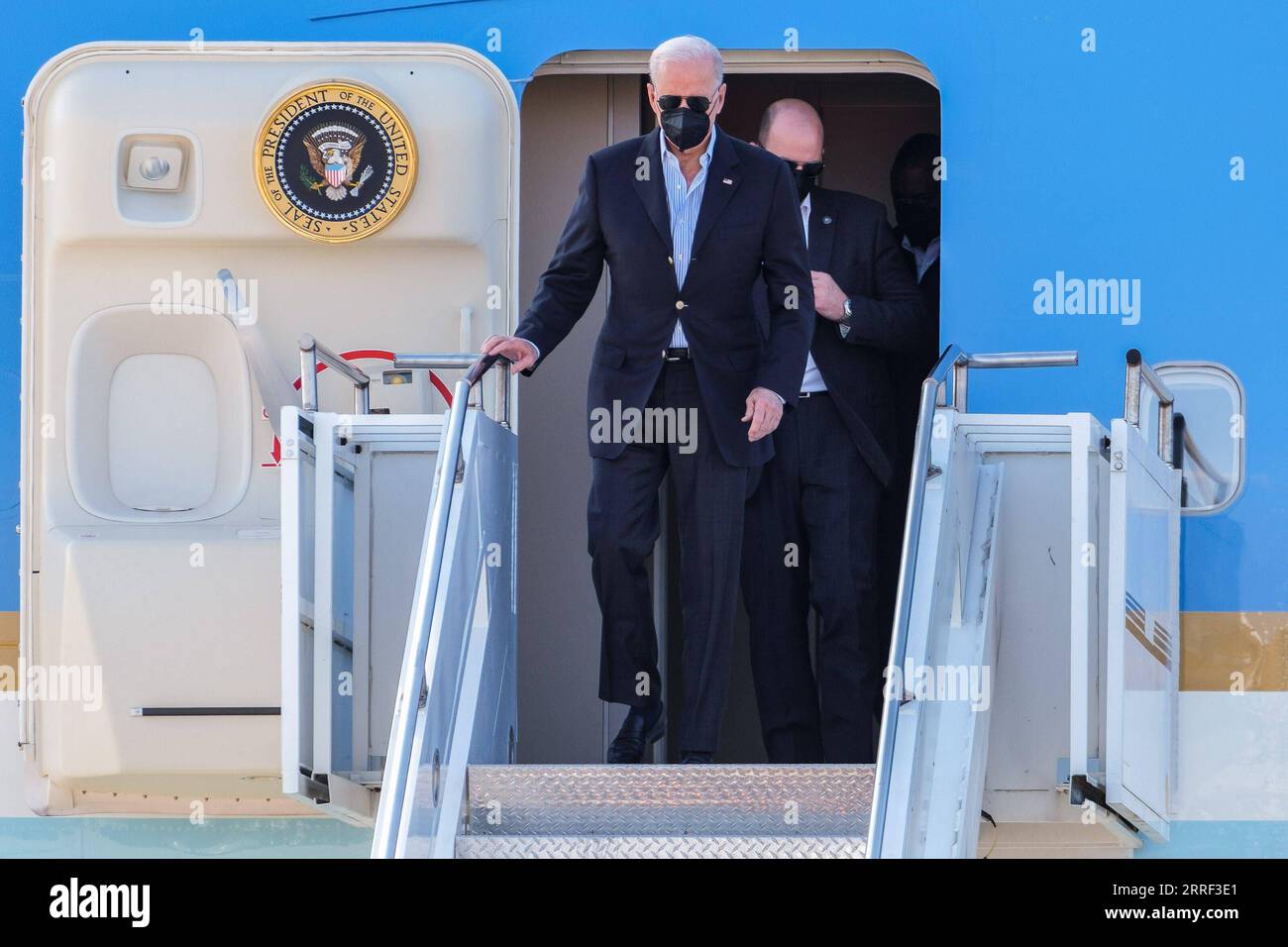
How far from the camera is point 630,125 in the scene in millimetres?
6996

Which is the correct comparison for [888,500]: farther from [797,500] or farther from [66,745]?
[66,745]

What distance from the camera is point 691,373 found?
18.0 feet

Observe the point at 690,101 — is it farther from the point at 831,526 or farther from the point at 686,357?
the point at 831,526

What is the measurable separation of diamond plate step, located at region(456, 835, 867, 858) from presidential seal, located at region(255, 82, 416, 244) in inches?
79.1

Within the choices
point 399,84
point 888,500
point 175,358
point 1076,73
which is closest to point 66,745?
point 175,358

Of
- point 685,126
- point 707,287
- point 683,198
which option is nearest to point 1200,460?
point 707,287

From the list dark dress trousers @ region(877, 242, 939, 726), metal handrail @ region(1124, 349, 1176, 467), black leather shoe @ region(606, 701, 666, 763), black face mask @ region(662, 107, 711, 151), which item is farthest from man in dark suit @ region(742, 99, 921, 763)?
metal handrail @ region(1124, 349, 1176, 467)

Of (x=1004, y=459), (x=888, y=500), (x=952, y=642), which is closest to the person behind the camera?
(x=952, y=642)

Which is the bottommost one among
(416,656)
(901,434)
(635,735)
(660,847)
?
(660,847)

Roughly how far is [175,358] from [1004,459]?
237 centimetres

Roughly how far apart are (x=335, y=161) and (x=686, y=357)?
1.34 metres

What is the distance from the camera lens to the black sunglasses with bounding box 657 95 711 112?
5348 millimetres

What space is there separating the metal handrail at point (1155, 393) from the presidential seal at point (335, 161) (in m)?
2.10

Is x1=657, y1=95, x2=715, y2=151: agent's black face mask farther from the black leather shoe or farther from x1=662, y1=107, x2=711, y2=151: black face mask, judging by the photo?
the black leather shoe
